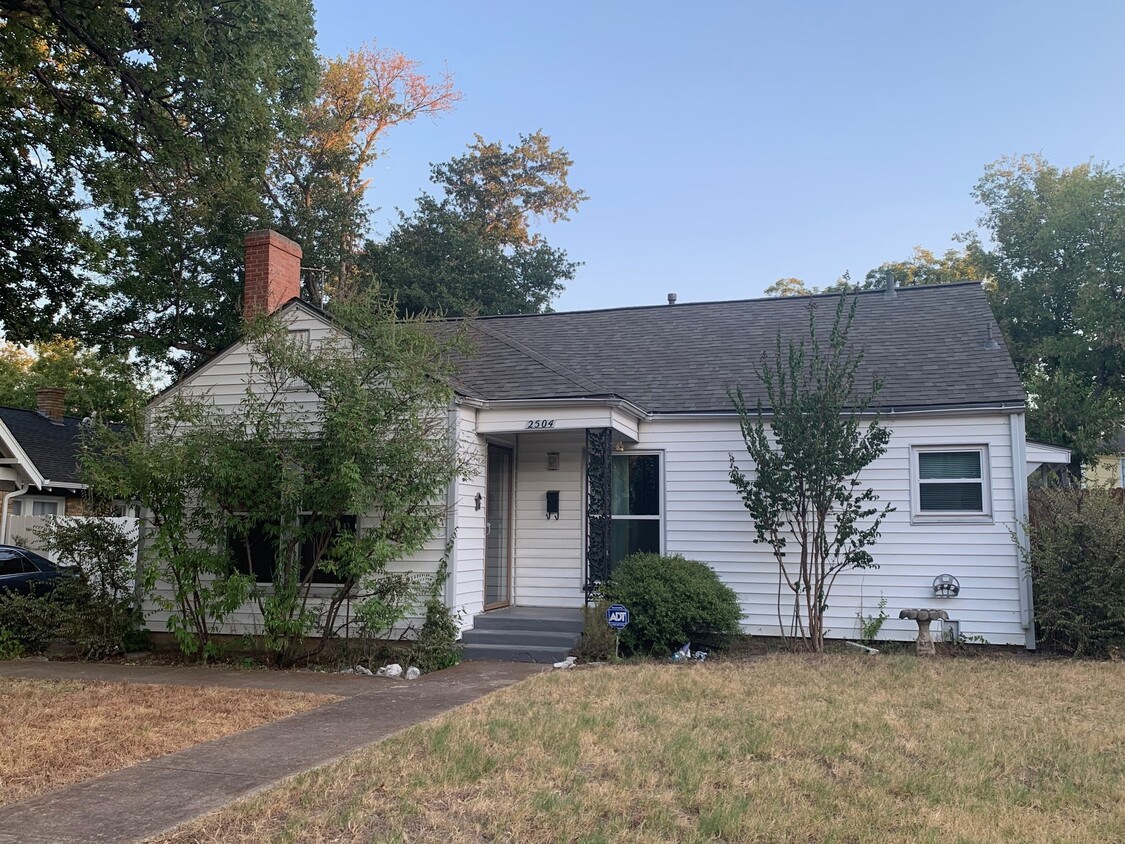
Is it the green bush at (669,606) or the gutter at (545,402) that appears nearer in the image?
the green bush at (669,606)

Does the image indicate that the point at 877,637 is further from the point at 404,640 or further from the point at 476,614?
the point at 404,640

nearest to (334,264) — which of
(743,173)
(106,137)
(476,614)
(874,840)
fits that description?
(743,173)

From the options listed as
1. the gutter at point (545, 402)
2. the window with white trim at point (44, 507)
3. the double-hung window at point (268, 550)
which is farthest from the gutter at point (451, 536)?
the window with white trim at point (44, 507)

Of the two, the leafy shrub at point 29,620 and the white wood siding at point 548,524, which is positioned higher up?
the white wood siding at point 548,524

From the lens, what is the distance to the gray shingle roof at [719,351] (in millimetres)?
11070

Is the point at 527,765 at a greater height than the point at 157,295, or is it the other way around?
the point at 157,295

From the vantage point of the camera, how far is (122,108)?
34.0 ft

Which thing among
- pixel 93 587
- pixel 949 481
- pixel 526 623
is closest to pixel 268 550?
pixel 93 587

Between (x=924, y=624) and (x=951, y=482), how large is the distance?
1906 millimetres

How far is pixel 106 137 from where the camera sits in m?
10.5

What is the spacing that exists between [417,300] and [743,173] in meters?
11.8

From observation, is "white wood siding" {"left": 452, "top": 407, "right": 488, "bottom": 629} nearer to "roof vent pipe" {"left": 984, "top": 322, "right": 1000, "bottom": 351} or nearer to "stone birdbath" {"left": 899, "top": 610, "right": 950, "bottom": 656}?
"stone birdbath" {"left": 899, "top": 610, "right": 950, "bottom": 656}

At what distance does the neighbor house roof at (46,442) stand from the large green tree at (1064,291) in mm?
24329

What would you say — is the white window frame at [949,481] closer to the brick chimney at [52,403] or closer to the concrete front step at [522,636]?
the concrete front step at [522,636]
